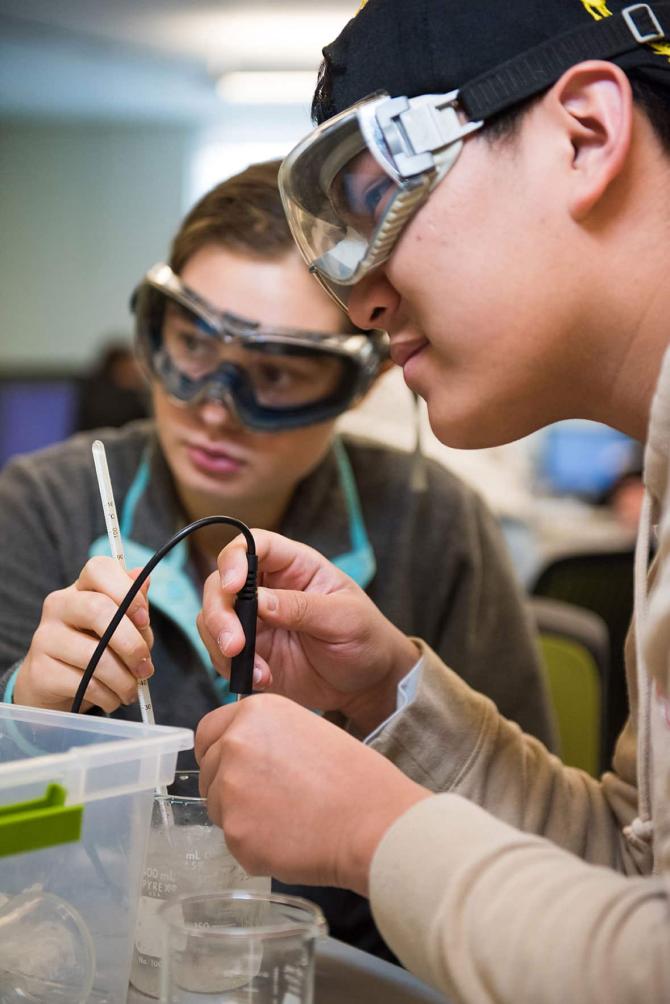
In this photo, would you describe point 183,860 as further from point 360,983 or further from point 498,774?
point 498,774

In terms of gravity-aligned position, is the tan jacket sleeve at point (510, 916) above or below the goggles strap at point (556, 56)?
below

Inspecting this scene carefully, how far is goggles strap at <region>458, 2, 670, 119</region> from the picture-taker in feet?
2.75

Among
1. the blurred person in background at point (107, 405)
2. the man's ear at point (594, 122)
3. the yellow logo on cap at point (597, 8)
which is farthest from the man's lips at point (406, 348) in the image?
the blurred person in background at point (107, 405)

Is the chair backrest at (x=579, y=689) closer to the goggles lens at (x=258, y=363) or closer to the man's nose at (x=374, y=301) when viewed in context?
the goggles lens at (x=258, y=363)

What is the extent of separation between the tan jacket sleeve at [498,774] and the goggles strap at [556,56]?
0.51 m

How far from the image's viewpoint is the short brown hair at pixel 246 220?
1.40 metres

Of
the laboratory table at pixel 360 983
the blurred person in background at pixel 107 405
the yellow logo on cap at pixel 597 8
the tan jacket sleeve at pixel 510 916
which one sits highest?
the yellow logo on cap at pixel 597 8

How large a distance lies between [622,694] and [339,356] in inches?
37.2

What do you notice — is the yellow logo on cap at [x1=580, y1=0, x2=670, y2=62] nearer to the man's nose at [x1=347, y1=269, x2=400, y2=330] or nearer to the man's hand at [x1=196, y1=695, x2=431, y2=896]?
the man's nose at [x1=347, y1=269, x2=400, y2=330]

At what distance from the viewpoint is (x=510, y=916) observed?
24.8 inches

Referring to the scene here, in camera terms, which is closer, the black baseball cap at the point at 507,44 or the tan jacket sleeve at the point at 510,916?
the tan jacket sleeve at the point at 510,916

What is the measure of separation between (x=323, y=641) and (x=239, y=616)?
15 cm

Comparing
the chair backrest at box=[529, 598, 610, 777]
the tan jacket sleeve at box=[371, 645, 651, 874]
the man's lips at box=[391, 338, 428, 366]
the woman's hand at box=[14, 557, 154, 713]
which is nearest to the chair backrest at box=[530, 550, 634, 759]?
the chair backrest at box=[529, 598, 610, 777]

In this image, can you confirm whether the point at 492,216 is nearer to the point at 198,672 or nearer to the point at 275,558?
the point at 275,558
